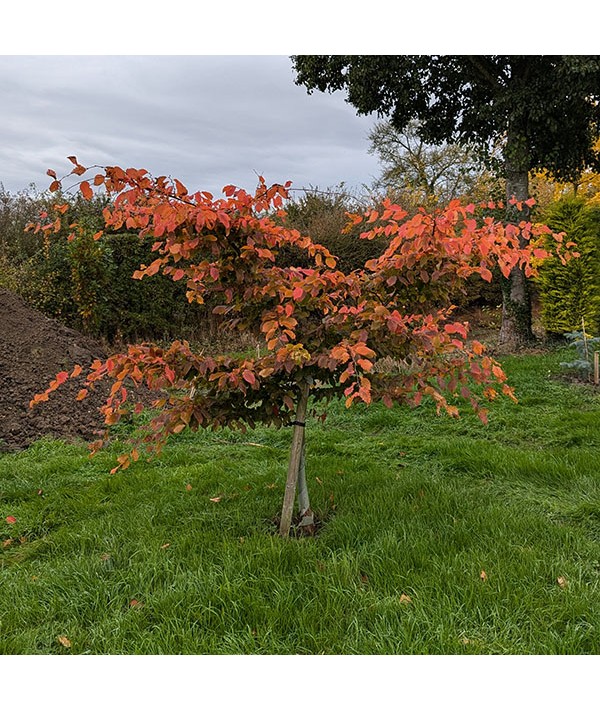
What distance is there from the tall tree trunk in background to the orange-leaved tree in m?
5.56

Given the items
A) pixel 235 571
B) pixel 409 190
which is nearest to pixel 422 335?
pixel 235 571

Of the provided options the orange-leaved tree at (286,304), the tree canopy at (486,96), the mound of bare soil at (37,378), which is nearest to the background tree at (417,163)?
the tree canopy at (486,96)

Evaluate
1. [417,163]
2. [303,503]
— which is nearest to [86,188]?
[303,503]

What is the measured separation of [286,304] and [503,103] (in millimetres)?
6548

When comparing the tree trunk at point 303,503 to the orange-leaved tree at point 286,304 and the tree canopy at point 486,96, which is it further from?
the tree canopy at point 486,96

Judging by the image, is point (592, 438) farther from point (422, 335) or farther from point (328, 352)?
point (328, 352)

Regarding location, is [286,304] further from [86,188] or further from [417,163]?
[417,163]

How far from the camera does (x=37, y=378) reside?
512 centimetres

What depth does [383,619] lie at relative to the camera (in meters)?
1.79

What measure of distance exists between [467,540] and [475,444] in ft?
5.13

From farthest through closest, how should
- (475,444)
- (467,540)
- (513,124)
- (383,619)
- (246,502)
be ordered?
1. (513,124)
2. (475,444)
3. (246,502)
4. (467,540)
5. (383,619)

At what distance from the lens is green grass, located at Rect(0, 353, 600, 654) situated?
A: 1779 millimetres

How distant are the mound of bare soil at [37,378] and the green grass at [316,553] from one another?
575 mm

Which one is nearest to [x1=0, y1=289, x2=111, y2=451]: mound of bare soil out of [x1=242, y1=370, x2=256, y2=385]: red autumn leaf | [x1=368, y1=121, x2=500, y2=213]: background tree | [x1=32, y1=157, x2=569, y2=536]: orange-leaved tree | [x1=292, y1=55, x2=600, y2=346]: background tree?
[x1=32, y1=157, x2=569, y2=536]: orange-leaved tree
